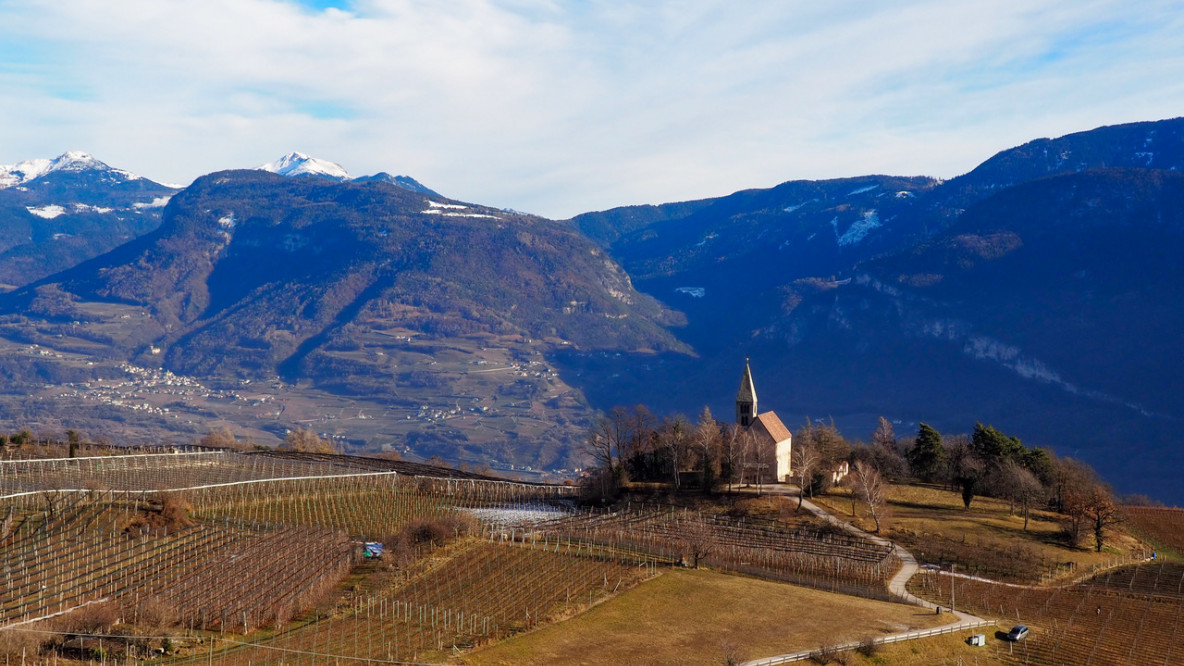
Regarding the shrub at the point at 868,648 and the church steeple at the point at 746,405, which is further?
the church steeple at the point at 746,405

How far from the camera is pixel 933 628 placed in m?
70.5

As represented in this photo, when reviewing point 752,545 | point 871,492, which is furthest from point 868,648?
point 871,492

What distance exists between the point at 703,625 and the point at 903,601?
1696cm

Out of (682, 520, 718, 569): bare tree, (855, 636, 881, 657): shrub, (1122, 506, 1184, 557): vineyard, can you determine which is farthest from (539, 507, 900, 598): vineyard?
(1122, 506, 1184, 557): vineyard

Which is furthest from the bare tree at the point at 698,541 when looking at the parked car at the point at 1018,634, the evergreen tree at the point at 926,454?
the evergreen tree at the point at 926,454

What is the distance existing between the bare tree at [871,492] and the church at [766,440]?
9.16m

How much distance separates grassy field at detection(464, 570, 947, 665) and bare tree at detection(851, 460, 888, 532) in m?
21.9

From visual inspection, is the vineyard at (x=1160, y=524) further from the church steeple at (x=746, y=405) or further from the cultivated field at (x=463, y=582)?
the church steeple at (x=746, y=405)

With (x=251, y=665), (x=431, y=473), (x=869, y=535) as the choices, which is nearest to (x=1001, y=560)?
(x=869, y=535)

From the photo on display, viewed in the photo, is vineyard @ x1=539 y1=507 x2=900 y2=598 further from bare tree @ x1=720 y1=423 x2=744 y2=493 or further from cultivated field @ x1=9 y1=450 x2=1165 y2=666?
bare tree @ x1=720 y1=423 x2=744 y2=493

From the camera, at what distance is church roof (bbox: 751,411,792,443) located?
4631 inches

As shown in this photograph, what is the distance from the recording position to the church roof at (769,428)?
118 metres

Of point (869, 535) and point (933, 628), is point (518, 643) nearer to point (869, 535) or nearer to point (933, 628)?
point (933, 628)

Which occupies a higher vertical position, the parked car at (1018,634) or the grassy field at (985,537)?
the grassy field at (985,537)
